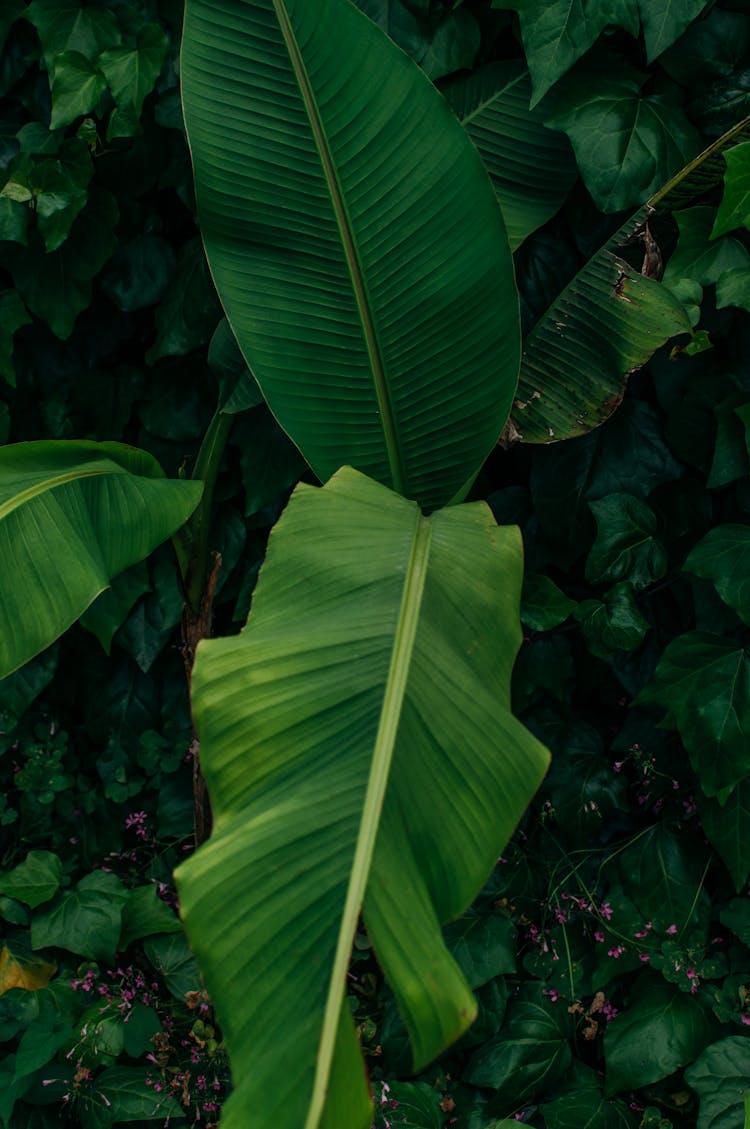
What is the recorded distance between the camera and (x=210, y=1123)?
155 cm

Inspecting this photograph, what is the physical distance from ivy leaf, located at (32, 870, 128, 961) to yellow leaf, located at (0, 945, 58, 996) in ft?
0.16

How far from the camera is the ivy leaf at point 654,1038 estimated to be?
5.10 ft

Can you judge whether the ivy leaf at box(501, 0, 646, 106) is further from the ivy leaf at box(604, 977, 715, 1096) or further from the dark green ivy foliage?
the ivy leaf at box(604, 977, 715, 1096)

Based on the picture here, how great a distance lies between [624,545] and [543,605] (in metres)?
0.17

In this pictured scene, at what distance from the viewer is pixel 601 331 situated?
4.79 feet

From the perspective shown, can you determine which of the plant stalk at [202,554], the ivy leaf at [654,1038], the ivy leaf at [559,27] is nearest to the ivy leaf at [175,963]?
the plant stalk at [202,554]

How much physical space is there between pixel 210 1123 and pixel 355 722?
3.27 feet

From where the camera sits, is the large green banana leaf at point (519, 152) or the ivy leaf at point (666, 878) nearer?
the large green banana leaf at point (519, 152)

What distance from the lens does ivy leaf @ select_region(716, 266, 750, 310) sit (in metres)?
1.40

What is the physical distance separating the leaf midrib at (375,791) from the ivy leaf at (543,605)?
0.47 m

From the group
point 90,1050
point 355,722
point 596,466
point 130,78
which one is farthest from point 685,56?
point 90,1050

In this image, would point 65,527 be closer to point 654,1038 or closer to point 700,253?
point 700,253

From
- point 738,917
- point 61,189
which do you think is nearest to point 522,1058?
point 738,917

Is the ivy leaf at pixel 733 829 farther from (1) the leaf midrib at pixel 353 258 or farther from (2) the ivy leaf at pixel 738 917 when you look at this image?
(1) the leaf midrib at pixel 353 258
